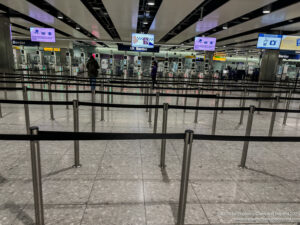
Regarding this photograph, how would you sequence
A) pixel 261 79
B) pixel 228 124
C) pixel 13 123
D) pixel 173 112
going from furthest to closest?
pixel 261 79 → pixel 173 112 → pixel 228 124 → pixel 13 123

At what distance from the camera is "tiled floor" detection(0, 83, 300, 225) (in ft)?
8.29

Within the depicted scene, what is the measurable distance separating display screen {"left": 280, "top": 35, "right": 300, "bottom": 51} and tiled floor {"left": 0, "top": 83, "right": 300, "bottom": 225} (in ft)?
29.0

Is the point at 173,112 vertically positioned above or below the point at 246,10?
below

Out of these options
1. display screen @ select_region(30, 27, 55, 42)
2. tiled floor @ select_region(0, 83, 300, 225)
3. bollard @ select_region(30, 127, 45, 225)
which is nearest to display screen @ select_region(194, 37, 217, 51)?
display screen @ select_region(30, 27, 55, 42)

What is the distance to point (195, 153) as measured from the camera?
442 centimetres

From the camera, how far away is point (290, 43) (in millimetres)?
11594

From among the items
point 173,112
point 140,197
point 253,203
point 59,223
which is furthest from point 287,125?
point 59,223

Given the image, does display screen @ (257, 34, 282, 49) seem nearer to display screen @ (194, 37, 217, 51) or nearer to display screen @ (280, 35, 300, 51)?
display screen @ (280, 35, 300, 51)

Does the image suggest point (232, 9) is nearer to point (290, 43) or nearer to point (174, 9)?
point (174, 9)

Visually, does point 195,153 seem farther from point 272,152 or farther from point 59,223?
point 59,223

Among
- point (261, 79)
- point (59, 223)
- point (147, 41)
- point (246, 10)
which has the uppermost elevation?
point (246, 10)

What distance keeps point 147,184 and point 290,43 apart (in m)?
12.5

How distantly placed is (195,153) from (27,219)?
314 centimetres

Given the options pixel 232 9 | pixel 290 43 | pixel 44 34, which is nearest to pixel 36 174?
pixel 232 9
